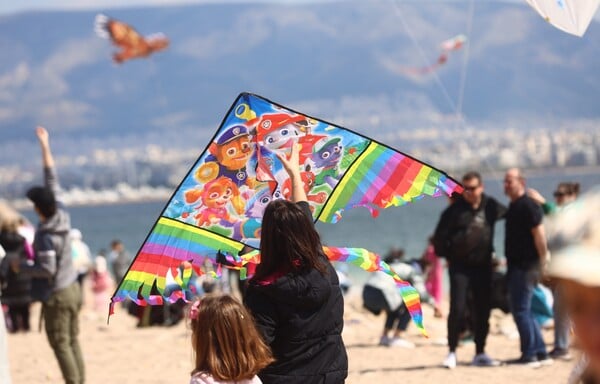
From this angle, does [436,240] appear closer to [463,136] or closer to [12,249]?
[12,249]

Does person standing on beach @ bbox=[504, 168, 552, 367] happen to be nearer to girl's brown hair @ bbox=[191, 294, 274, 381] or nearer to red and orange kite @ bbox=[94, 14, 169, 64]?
girl's brown hair @ bbox=[191, 294, 274, 381]

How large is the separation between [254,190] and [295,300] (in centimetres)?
100

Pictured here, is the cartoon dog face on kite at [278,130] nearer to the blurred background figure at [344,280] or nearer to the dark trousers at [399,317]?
the blurred background figure at [344,280]

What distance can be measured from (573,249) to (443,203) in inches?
3649

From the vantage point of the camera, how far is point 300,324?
4160 millimetres

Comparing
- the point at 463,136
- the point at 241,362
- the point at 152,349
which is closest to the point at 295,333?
the point at 241,362

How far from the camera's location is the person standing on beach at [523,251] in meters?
8.03

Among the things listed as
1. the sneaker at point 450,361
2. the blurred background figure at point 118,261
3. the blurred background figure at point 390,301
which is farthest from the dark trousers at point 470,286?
the blurred background figure at point 118,261

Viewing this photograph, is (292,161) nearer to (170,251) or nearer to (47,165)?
(170,251)

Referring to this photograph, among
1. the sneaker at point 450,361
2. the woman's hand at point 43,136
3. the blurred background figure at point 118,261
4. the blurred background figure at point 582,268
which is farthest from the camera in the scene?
the blurred background figure at point 118,261

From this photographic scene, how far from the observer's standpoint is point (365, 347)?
1021cm

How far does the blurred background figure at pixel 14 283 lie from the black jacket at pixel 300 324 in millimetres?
7301

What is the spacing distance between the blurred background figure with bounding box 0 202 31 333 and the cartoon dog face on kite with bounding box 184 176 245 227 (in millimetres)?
6431

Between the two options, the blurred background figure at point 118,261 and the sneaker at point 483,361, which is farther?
the blurred background figure at point 118,261
